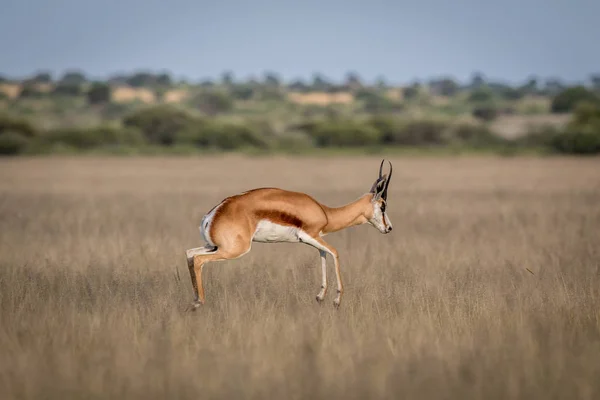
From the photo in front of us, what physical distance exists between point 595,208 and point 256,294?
509 inches

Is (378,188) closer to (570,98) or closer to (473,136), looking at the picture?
(473,136)

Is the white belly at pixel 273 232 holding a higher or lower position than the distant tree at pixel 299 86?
lower

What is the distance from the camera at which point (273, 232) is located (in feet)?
29.7

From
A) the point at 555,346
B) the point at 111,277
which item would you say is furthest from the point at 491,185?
the point at 555,346

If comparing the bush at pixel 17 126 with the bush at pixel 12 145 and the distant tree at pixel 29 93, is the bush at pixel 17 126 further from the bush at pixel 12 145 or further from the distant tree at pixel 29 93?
the distant tree at pixel 29 93

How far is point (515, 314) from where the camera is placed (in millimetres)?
8734

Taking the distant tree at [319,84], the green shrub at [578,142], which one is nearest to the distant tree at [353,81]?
the distant tree at [319,84]

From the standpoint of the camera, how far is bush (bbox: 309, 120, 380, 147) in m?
65.6

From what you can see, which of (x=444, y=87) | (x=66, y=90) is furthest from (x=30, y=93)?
(x=444, y=87)

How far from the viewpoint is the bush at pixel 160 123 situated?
73688 mm

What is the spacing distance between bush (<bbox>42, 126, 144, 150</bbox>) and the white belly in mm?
53915

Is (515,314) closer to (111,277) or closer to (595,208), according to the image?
(111,277)

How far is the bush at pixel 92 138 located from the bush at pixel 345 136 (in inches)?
499

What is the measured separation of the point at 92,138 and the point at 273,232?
185 ft
